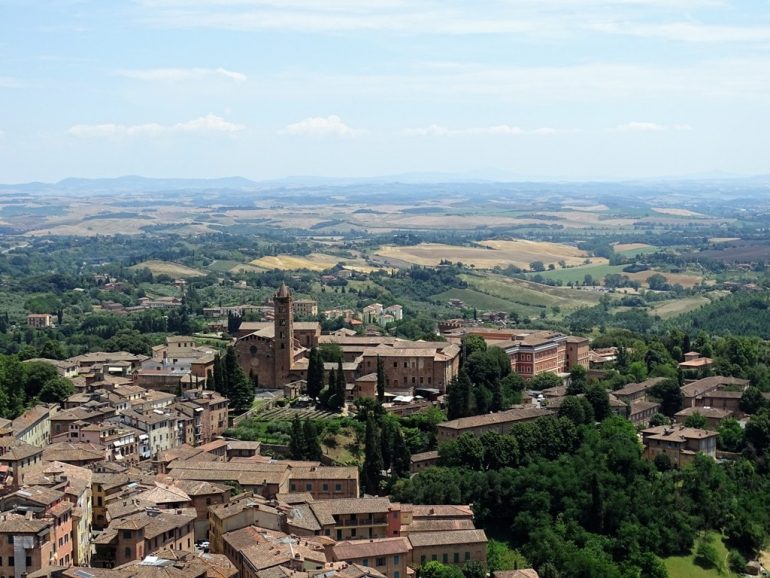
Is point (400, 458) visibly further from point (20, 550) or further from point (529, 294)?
point (529, 294)

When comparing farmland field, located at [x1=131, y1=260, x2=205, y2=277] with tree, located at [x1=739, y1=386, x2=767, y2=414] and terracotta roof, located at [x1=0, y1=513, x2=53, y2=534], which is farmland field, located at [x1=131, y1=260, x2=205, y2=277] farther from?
terracotta roof, located at [x1=0, y1=513, x2=53, y2=534]

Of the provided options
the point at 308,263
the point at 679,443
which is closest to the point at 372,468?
the point at 679,443

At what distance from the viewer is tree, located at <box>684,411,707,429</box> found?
180 ft

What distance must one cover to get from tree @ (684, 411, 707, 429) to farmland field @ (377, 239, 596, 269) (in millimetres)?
106141

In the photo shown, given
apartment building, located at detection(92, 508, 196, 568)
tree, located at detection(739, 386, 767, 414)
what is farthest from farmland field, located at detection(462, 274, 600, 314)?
Answer: apartment building, located at detection(92, 508, 196, 568)

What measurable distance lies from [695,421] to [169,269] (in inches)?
4162

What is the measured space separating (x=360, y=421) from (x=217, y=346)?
2152 cm

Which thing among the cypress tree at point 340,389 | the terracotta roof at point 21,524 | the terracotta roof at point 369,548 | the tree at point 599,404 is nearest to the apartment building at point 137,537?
the terracotta roof at point 21,524

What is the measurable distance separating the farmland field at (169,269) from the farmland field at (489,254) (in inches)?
1280

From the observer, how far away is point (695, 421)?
55.0 metres

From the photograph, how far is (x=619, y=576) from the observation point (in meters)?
39.8

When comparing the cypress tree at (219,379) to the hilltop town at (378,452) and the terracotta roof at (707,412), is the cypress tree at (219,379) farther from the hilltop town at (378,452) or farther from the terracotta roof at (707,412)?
the terracotta roof at (707,412)

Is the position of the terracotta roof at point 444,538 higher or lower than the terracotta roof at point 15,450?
lower

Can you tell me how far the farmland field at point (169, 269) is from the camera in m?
146
